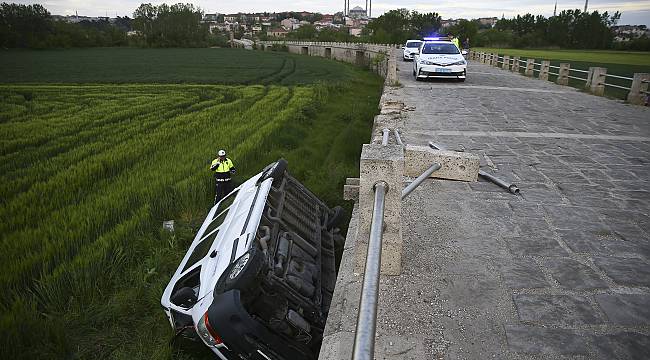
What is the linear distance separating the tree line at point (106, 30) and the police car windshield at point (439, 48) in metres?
68.9

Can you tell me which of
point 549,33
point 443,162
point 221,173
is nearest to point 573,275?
point 443,162

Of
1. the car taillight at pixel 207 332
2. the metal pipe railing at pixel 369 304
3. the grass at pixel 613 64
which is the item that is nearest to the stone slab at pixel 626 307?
the metal pipe railing at pixel 369 304

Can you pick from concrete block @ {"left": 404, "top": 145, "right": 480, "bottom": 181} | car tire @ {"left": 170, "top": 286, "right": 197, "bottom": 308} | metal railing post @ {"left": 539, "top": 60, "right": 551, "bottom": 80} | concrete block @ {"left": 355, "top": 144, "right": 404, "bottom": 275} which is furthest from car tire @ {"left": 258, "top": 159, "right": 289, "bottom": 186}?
metal railing post @ {"left": 539, "top": 60, "right": 551, "bottom": 80}

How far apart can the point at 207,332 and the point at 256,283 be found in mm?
450

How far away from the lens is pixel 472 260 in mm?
3590

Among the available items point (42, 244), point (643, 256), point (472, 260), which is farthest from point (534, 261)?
point (42, 244)

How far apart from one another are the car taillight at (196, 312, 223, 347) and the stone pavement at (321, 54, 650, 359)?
0.74 m

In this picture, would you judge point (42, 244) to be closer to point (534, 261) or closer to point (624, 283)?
point (534, 261)

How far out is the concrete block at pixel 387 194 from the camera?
2.88 meters

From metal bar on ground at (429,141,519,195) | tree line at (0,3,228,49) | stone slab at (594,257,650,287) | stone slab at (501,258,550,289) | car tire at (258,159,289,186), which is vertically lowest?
stone slab at (501,258,550,289)

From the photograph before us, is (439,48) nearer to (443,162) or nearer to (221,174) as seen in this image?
(221,174)

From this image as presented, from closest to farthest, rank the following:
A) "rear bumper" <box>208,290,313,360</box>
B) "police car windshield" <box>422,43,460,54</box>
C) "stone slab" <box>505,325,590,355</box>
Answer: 1. "stone slab" <box>505,325,590,355</box>
2. "rear bumper" <box>208,290,313,360</box>
3. "police car windshield" <box>422,43,460,54</box>

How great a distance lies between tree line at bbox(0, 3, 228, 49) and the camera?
220 feet

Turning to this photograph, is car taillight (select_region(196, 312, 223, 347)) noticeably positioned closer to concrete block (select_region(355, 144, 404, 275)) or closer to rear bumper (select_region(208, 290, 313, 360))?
rear bumper (select_region(208, 290, 313, 360))
